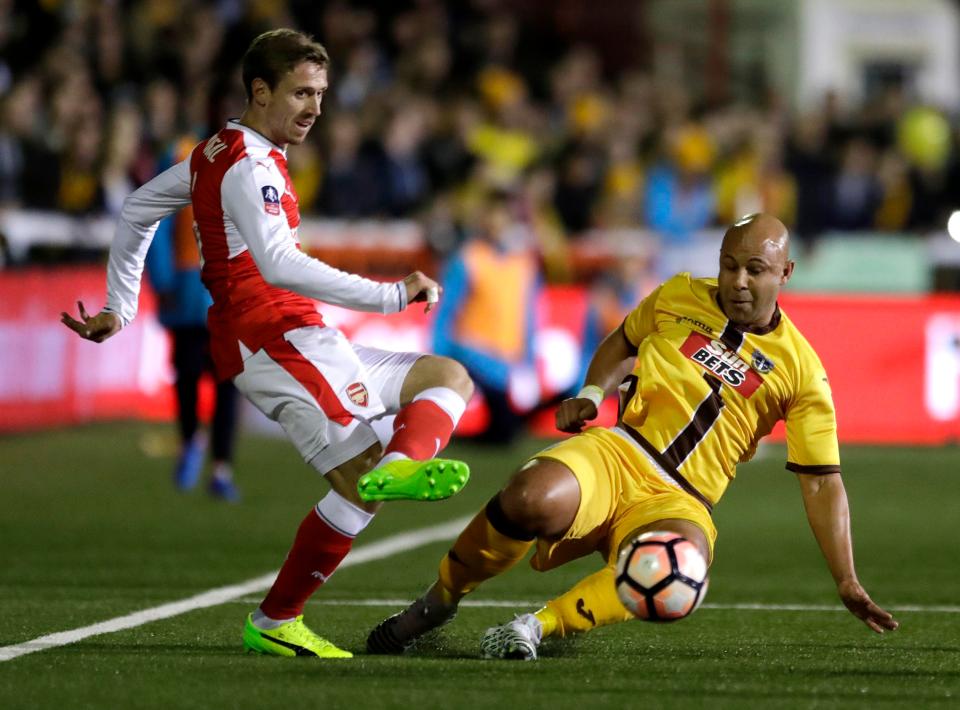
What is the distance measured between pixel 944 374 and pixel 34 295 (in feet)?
22.9

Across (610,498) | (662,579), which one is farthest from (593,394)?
(662,579)

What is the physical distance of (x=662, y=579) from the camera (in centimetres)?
515

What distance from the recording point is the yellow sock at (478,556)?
5.41 m

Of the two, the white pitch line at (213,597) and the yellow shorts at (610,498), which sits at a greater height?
the yellow shorts at (610,498)

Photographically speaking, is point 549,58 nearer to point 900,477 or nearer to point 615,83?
point 615,83

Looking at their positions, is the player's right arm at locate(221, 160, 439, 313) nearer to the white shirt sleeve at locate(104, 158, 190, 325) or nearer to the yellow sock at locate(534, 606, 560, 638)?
the white shirt sleeve at locate(104, 158, 190, 325)

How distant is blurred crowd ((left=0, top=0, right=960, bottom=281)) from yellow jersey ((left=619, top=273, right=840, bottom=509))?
376 inches

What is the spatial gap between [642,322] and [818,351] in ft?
29.1

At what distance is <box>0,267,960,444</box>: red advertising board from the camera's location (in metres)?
14.3

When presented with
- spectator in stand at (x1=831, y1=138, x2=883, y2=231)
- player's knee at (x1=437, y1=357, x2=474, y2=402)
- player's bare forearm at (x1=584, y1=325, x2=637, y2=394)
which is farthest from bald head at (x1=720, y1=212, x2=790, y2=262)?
spectator in stand at (x1=831, y1=138, x2=883, y2=231)

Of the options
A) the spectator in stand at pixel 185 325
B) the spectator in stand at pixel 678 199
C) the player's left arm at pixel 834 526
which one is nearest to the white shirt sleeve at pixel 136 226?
the player's left arm at pixel 834 526

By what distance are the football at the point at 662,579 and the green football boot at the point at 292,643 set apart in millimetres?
895

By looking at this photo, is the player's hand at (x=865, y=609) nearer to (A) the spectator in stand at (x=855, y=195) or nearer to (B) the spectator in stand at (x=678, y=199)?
(B) the spectator in stand at (x=678, y=199)

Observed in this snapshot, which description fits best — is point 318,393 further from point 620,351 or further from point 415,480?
point 620,351
